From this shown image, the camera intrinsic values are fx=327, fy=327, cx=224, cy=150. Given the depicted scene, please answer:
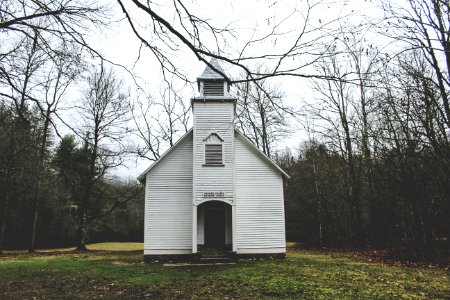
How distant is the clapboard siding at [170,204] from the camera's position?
1775 cm

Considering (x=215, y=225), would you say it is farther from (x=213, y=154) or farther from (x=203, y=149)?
(x=203, y=149)

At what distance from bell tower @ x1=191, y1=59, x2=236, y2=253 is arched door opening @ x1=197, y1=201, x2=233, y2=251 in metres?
0.07

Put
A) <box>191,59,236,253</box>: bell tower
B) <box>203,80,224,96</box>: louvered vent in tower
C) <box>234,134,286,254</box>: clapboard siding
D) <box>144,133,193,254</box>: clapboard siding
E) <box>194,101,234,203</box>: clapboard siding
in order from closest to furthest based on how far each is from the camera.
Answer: <box>191,59,236,253</box>: bell tower
<box>194,101,234,203</box>: clapboard siding
<box>144,133,193,254</box>: clapboard siding
<box>234,134,286,254</box>: clapboard siding
<box>203,80,224,96</box>: louvered vent in tower

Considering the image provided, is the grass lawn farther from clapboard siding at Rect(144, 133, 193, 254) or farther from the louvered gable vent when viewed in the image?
the louvered gable vent

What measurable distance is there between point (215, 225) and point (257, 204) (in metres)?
2.73

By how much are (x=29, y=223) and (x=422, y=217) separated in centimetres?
3497

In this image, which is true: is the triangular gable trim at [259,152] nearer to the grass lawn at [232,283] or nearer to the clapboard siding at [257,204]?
the clapboard siding at [257,204]

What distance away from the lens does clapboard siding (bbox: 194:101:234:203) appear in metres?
17.5

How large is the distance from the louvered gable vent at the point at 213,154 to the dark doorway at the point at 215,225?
2784mm

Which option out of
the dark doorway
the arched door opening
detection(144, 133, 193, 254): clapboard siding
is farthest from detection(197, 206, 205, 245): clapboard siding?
the dark doorway

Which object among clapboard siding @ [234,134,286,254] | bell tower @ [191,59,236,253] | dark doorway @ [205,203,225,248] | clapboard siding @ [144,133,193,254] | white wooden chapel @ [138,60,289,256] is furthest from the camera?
dark doorway @ [205,203,225,248]

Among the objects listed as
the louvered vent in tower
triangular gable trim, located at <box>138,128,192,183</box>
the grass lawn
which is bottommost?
the grass lawn

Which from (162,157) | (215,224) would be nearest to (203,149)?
(162,157)

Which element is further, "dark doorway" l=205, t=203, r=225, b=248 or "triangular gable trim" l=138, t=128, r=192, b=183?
"dark doorway" l=205, t=203, r=225, b=248
